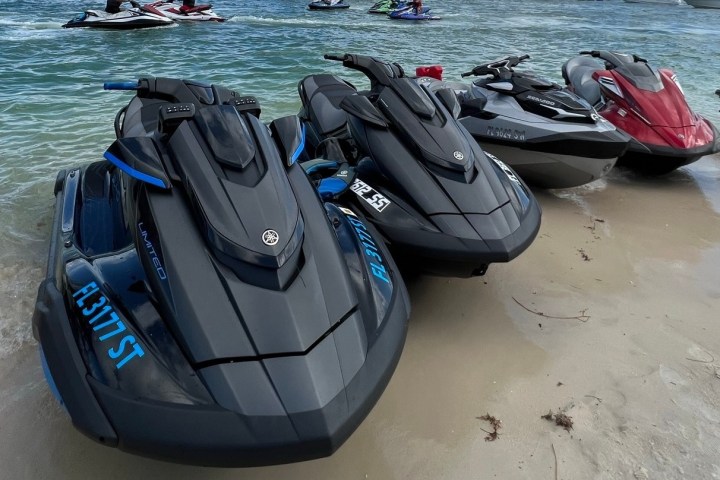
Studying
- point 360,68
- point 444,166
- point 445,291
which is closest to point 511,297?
point 445,291

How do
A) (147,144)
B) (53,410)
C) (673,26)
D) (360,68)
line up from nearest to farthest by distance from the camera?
(147,144), (53,410), (360,68), (673,26)

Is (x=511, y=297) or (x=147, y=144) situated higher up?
(x=147, y=144)

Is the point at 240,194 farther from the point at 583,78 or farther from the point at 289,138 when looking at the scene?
the point at 583,78

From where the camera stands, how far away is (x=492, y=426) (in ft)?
6.15

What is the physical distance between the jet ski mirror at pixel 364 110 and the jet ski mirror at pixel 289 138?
67cm

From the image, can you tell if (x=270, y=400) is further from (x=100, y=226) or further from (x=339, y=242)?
(x=100, y=226)

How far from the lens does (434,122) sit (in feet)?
8.25

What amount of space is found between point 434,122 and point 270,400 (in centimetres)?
166

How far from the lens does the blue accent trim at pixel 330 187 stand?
2.36 m

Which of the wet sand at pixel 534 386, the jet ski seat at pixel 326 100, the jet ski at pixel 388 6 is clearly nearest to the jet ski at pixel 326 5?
the jet ski at pixel 388 6

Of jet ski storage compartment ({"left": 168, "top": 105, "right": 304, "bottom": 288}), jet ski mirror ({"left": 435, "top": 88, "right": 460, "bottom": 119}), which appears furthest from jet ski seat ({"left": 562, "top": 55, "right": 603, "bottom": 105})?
jet ski storage compartment ({"left": 168, "top": 105, "right": 304, "bottom": 288})

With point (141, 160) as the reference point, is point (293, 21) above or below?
below

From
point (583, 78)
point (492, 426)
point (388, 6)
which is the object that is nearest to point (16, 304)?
point (492, 426)

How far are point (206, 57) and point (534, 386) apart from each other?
8557mm
